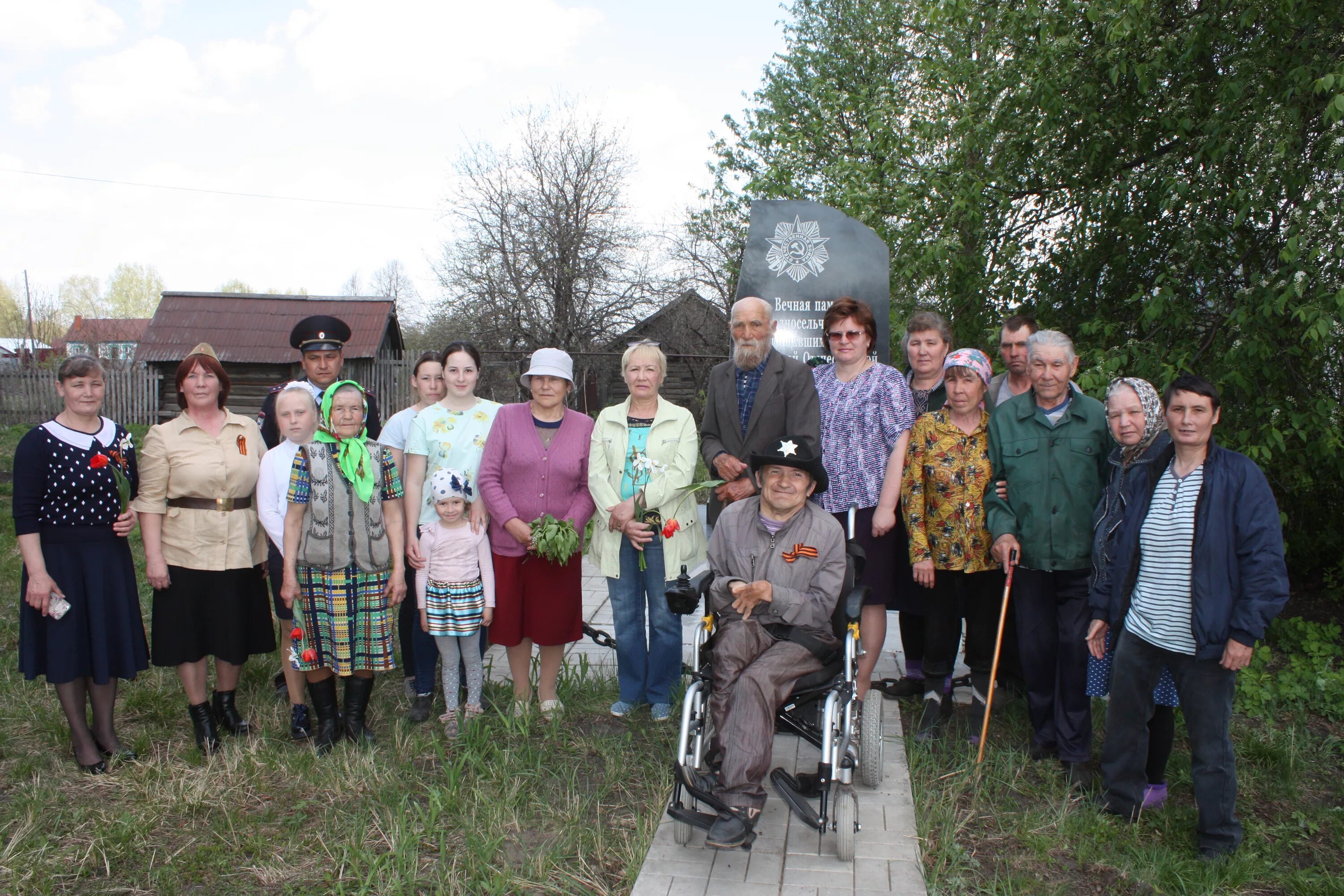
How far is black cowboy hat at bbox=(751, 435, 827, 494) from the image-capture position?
3627 millimetres

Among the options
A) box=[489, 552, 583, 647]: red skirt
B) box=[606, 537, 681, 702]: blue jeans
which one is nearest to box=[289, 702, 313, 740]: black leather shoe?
box=[489, 552, 583, 647]: red skirt

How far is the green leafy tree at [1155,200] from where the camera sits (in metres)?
4.73

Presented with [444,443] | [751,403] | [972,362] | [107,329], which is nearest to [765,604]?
[751,403]

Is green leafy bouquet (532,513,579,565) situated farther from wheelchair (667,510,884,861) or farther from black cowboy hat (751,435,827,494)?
black cowboy hat (751,435,827,494)

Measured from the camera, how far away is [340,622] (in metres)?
4.05

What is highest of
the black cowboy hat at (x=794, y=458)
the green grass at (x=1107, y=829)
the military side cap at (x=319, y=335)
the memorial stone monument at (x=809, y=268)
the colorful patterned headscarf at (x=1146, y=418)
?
the memorial stone monument at (x=809, y=268)

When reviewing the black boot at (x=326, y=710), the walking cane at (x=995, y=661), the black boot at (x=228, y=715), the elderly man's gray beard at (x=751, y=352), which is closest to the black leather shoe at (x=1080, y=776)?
the walking cane at (x=995, y=661)

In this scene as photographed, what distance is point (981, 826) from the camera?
345 centimetres

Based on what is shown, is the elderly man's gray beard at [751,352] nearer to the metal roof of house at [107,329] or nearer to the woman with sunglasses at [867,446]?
the woman with sunglasses at [867,446]

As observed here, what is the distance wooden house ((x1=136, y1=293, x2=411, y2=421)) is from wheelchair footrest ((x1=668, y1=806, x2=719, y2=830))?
1687 cm

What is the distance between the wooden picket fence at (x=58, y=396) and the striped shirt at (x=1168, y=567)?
66.2ft

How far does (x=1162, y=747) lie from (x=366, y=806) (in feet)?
10.7

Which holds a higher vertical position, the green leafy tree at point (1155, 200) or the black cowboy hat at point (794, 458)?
the green leafy tree at point (1155, 200)

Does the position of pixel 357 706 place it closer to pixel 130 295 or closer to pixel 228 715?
pixel 228 715
